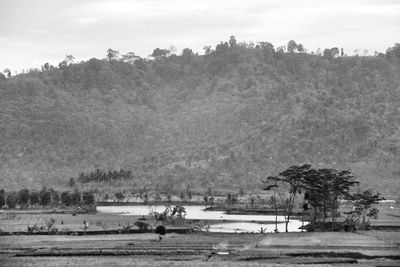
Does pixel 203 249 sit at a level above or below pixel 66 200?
above

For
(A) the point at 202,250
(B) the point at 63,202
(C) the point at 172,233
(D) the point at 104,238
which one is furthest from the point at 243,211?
(A) the point at 202,250

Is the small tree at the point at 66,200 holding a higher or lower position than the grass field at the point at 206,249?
lower

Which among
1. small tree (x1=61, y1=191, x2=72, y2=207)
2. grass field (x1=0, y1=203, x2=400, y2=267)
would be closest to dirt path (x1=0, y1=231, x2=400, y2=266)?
grass field (x1=0, y1=203, x2=400, y2=267)

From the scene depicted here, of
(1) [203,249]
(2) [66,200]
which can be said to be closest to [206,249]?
(1) [203,249]

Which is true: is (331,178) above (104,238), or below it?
above

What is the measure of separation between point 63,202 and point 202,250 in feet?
408

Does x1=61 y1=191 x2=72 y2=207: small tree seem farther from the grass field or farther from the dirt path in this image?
the dirt path

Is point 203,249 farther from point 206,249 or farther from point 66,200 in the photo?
point 66,200

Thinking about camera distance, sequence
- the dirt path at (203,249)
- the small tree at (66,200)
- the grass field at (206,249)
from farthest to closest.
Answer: the small tree at (66,200) < the dirt path at (203,249) < the grass field at (206,249)

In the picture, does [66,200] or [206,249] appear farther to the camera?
[66,200]

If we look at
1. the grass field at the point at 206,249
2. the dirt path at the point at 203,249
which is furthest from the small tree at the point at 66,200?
the dirt path at the point at 203,249

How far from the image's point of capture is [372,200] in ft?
375

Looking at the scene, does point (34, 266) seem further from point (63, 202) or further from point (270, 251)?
point (63, 202)

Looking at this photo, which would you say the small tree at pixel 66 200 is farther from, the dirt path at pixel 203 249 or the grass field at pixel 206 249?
the dirt path at pixel 203 249
